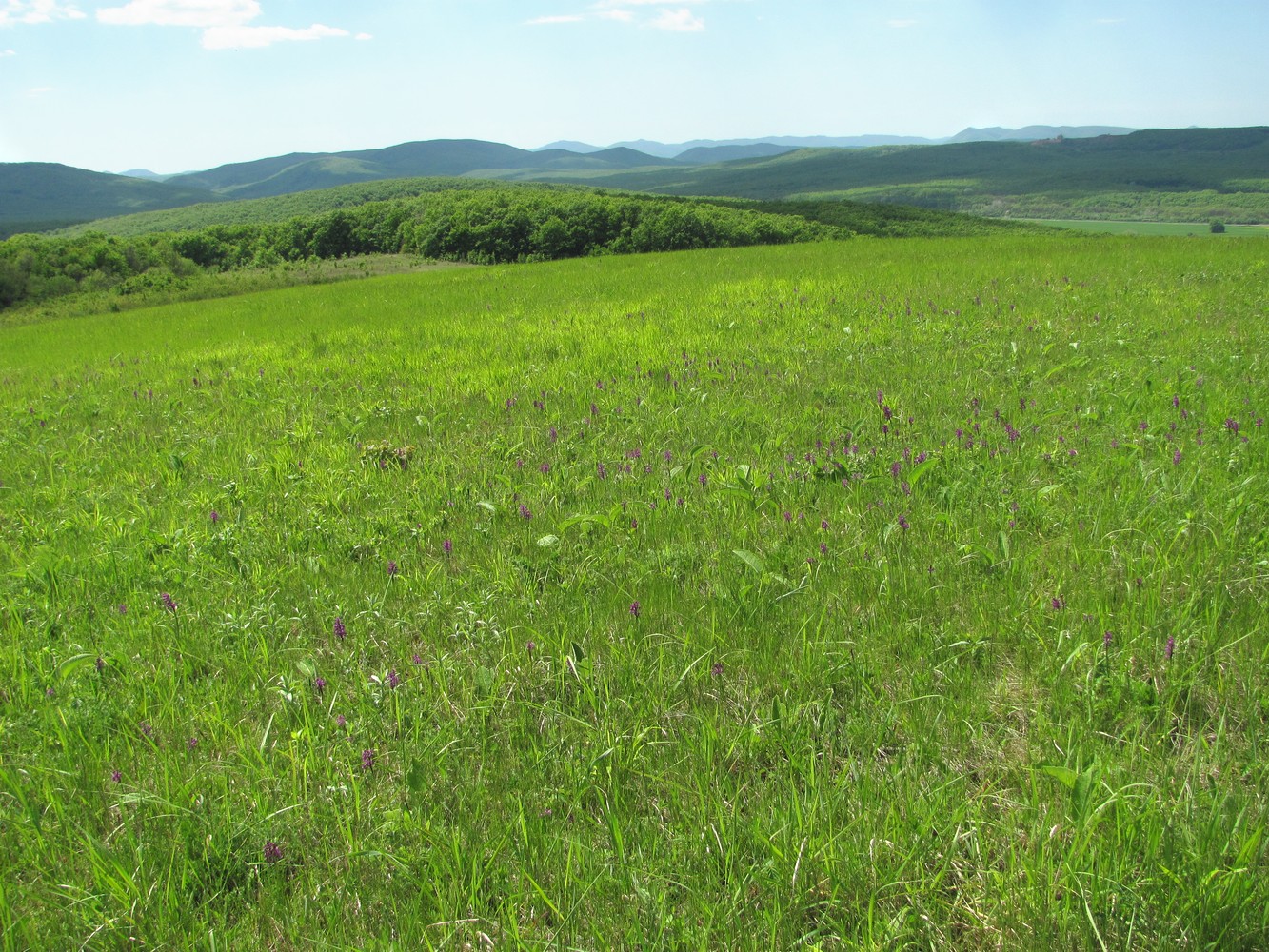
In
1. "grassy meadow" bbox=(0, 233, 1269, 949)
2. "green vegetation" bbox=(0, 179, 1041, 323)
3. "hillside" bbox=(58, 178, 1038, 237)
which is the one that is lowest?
"grassy meadow" bbox=(0, 233, 1269, 949)

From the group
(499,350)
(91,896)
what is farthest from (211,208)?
(91,896)

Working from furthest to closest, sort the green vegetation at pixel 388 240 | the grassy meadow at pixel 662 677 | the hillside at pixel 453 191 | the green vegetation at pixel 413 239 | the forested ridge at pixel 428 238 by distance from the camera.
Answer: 1. the hillside at pixel 453 191
2. the forested ridge at pixel 428 238
3. the green vegetation at pixel 413 239
4. the green vegetation at pixel 388 240
5. the grassy meadow at pixel 662 677

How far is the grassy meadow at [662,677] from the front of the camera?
182 cm

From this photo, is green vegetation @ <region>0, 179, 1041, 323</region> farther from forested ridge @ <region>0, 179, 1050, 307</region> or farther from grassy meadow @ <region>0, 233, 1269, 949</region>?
grassy meadow @ <region>0, 233, 1269, 949</region>

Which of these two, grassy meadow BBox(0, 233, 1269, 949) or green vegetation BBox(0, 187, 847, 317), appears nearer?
grassy meadow BBox(0, 233, 1269, 949)

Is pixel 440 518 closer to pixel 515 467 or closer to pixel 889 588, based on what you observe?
pixel 515 467

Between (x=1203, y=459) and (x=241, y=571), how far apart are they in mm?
5805

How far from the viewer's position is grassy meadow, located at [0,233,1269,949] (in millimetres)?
1820

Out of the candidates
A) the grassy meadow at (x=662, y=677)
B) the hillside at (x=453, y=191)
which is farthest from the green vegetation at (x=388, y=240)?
the grassy meadow at (x=662, y=677)

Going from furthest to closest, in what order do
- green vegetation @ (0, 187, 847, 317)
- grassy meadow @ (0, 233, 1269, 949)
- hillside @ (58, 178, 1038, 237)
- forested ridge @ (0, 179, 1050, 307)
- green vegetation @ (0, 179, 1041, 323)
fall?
hillside @ (58, 178, 1038, 237) < forested ridge @ (0, 179, 1050, 307) < green vegetation @ (0, 187, 847, 317) < green vegetation @ (0, 179, 1041, 323) < grassy meadow @ (0, 233, 1269, 949)

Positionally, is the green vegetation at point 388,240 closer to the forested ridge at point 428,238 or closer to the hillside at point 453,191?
the forested ridge at point 428,238

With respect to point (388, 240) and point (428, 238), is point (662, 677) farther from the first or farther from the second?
point (388, 240)

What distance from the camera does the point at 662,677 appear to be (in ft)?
9.00

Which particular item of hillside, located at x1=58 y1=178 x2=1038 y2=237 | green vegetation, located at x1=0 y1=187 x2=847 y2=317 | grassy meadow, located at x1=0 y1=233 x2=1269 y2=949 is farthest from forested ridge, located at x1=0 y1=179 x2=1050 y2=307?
grassy meadow, located at x1=0 y1=233 x2=1269 y2=949
